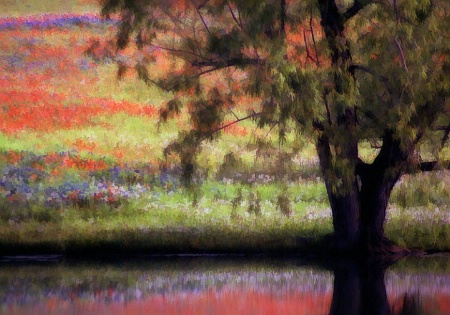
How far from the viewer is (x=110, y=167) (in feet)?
55.9

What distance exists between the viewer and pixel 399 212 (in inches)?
625

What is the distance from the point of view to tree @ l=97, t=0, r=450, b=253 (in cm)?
1176

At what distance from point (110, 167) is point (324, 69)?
6122mm

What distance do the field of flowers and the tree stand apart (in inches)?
25.3

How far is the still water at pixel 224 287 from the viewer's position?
1068 centimetres

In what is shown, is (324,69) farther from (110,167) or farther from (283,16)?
(110,167)

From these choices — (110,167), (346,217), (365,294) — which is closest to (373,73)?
(346,217)

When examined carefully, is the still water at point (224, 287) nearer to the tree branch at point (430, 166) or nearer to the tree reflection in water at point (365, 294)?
the tree reflection in water at point (365, 294)

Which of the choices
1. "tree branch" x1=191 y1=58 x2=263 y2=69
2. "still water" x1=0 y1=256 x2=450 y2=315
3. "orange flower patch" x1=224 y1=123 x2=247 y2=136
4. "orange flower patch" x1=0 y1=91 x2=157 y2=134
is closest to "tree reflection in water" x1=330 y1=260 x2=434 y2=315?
"still water" x1=0 y1=256 x2=450 y2=315

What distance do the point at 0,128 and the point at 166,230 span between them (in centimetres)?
A: 452

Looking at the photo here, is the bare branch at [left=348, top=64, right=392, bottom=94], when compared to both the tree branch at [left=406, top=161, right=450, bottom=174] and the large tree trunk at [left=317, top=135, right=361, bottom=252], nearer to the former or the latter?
the tree branch at [left=406, top=161, right=450, bottom=174]

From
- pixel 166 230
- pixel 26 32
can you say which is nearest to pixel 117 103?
pixel 26 32

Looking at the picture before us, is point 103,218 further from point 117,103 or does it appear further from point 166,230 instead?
point 117,103

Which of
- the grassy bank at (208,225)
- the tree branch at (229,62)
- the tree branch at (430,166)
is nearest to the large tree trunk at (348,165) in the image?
the tree branch at (430,166)
